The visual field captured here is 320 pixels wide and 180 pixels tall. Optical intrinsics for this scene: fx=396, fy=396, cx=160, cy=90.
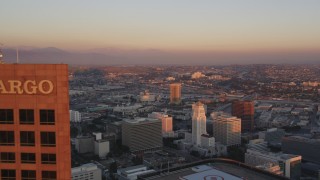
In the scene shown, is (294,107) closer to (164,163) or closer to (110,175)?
(164,163)

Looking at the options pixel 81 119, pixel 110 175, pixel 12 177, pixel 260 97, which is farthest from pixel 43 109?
pixel 260 97

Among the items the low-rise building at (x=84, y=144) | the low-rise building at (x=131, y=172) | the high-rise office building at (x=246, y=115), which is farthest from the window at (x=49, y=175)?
the high-rise office building at (x=246, y=115)

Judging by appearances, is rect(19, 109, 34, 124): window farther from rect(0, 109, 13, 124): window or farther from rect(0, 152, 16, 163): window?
rect(0, 152, 16, 163): window

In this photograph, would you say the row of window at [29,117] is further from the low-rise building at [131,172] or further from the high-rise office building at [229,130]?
the high-rise office building at [229,130]

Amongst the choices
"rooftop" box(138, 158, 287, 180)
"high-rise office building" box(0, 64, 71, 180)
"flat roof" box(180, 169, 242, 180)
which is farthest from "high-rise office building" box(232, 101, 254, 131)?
"high-rise office building" box(0, 64, 71, 180)

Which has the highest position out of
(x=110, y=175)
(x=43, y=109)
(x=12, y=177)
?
(x=43, y=109)

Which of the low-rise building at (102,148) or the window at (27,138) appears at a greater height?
the window at (27,138)
